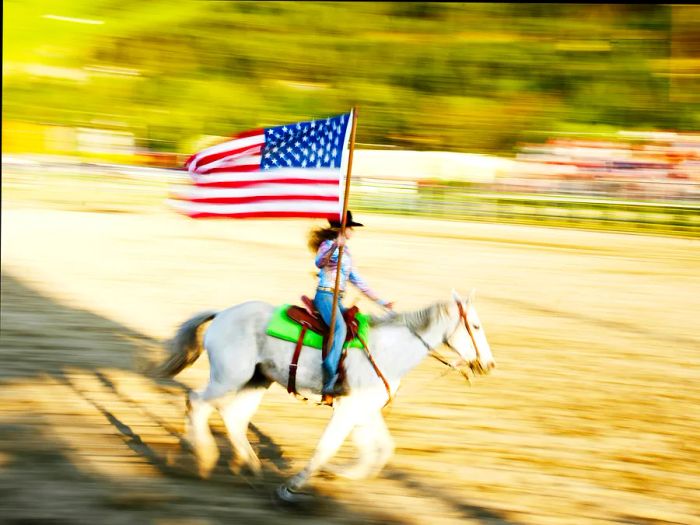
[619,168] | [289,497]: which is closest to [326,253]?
[289,497]

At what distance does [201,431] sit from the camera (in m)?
5.44

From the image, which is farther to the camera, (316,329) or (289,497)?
(316,329)

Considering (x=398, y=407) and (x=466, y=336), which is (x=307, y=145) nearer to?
(x=466, y=336)

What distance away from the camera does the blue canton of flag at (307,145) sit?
5363 millimetres

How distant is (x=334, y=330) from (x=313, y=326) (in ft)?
0.54

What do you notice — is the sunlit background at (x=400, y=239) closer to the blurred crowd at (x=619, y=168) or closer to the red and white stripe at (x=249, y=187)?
the blurred crowd at (x=619, y=168)

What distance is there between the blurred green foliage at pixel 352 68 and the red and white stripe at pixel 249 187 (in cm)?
2487

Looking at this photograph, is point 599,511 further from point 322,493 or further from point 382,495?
point 322,493

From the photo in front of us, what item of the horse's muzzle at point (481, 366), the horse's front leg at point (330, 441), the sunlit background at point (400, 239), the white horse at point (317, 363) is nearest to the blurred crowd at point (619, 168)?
the sunlit background at point (400, 239)

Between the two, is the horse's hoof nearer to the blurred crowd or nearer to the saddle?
the saddle

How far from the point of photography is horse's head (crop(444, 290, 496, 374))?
17.9ft

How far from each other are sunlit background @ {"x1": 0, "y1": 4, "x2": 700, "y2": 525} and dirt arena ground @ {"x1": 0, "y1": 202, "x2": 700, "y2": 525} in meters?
0.03

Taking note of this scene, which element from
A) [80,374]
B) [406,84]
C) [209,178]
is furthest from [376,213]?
[209,178]

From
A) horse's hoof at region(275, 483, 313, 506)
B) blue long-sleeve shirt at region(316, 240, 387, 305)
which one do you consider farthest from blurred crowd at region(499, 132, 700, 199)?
horse's hoof at region(275, 483, 313, 506)
